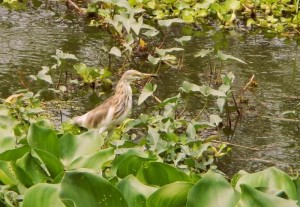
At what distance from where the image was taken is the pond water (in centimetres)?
614

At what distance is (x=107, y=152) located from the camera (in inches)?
145

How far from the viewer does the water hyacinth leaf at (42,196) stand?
118 inches

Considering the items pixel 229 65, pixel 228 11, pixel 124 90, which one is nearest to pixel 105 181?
pixel 124 90

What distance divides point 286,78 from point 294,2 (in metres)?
2.33

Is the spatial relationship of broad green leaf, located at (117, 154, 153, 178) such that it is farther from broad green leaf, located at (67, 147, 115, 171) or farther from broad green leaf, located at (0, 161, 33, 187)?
broad green leaf, located at (0, 161, 33, 187)

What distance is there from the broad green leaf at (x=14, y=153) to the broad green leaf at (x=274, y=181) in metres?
1.04

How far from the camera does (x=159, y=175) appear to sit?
11.3 ft

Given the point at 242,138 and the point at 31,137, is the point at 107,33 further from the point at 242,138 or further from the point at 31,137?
the point at 31,137

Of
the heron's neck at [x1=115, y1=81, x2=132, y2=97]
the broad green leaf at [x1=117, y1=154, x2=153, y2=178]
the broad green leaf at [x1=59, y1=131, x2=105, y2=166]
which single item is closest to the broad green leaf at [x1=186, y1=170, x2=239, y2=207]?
the broad green leaf at [x1=117, y1=154, x2=153, y2=178]

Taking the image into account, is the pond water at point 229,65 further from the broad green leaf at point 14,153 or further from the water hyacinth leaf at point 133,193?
the water hyacinth leaf at point 133,193

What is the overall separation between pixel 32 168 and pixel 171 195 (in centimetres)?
76

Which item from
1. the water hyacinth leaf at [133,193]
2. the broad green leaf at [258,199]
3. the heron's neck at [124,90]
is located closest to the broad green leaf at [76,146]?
the water hyacinth leaf at [133,193]

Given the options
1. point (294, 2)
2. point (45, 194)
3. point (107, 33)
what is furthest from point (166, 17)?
point (45, 194)

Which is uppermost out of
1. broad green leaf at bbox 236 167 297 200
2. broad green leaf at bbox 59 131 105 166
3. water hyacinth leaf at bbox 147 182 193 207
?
water hyacinth leaf at bbox 147 182 193 207
